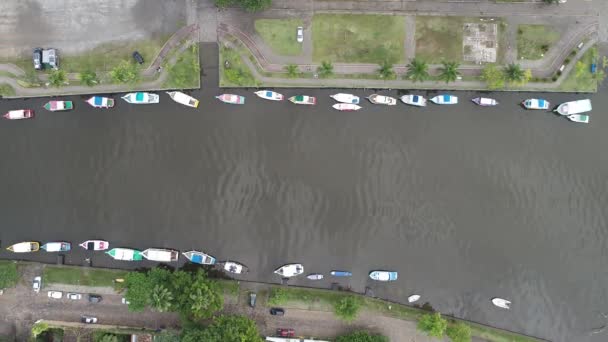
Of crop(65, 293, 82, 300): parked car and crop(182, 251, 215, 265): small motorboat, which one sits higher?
crop(182, 251, 215, 265): small motorboat

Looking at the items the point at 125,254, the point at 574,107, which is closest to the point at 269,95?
the point at 125,254

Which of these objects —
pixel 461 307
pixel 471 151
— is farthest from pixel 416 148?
pixel 461 307

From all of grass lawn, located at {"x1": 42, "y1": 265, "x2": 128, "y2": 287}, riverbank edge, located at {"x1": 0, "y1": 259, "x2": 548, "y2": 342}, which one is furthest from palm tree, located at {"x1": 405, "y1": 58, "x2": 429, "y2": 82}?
grass lawn, located at {"x1": 42, "y1": 265, "x2": 128, "y2": 287}

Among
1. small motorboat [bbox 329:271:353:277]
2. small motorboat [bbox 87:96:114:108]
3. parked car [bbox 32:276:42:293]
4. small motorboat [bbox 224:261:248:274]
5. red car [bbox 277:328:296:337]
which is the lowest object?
red car [bbox 277:328:296:337]

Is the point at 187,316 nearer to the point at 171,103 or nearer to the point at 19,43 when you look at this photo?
the point at 171,103

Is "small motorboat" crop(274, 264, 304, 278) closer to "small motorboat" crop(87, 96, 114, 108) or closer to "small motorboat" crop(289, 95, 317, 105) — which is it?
"small motorboat" crop(289, 95, 317, 105)

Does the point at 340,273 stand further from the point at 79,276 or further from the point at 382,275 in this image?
the point at 79,276
